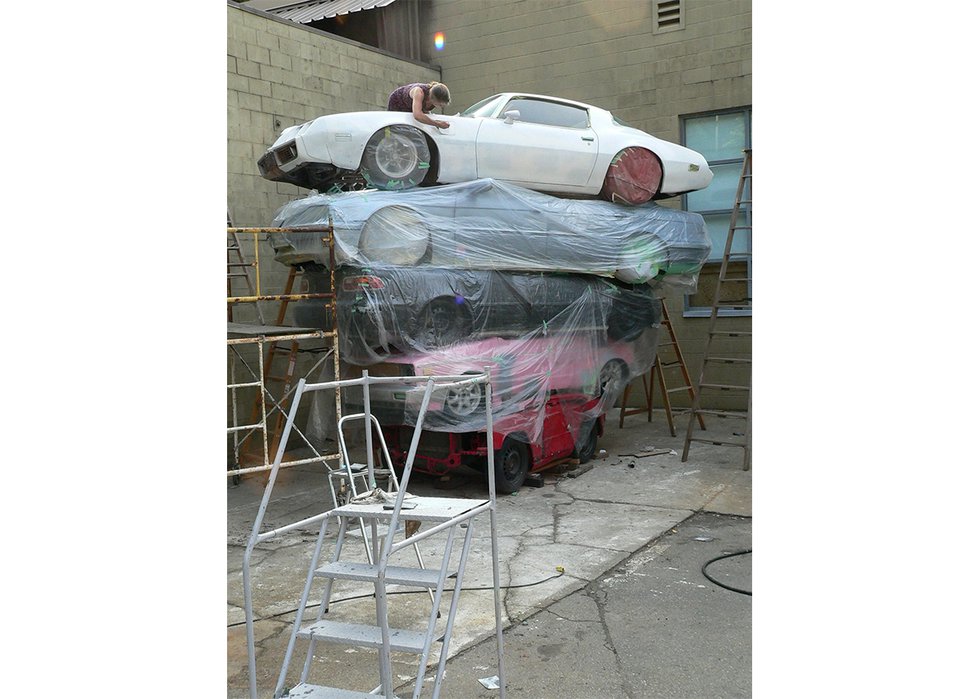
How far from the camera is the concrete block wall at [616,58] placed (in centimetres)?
1041

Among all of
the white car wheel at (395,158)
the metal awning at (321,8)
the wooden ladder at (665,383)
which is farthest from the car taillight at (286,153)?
the wooden ladder at (665,383)

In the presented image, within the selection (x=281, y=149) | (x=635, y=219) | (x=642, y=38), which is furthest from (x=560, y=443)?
(x=642, y=38)

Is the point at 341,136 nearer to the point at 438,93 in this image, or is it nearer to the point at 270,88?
the point at 438,93

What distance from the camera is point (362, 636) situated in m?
2.97

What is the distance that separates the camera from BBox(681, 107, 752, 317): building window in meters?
10.4

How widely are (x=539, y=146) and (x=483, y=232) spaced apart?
1324 mm

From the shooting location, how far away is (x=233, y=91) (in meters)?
8.59

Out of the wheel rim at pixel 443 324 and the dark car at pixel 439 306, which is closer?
the dark car at pixel 439 306

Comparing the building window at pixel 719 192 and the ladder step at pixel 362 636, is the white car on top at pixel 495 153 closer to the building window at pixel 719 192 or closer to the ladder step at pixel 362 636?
the building window at pixel 719 192

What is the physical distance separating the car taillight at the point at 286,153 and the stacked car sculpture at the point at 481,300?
1.40 feet

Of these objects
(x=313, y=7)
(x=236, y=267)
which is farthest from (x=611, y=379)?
(x=313, y=7)

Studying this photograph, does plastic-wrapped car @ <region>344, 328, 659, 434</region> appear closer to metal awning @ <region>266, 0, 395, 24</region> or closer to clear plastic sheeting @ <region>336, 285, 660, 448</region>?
clear plastic sheeting @ <region>336, 285, 660, 448</region>

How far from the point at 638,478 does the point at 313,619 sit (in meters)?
3.78

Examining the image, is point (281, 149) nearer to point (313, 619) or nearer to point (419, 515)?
point (313, 619)
